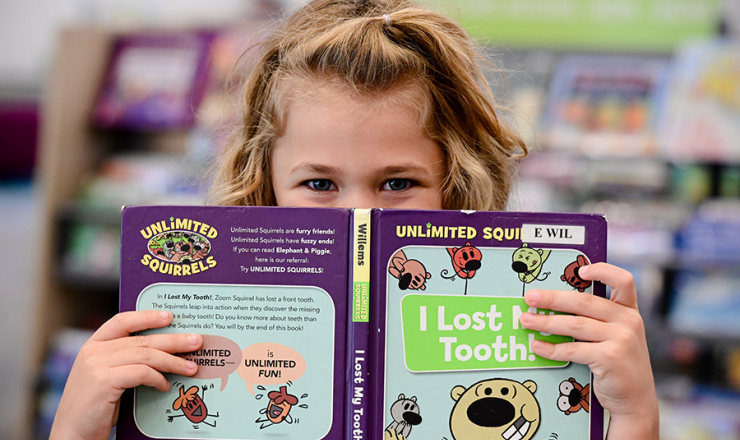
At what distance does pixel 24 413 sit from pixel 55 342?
0.36 m

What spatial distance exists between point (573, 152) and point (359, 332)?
6.85 feet

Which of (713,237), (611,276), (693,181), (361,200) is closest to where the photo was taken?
(611,276)

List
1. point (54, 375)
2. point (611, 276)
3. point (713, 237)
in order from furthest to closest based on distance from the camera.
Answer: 1. point (54, 375)
2. point (713, 237)
3. point (611, 276)

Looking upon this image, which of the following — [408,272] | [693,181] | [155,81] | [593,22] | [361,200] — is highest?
[593,22]

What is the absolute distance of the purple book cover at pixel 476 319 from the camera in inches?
33.1

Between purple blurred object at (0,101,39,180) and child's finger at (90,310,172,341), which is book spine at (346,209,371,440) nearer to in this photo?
child's finger at (90,310,172,341)

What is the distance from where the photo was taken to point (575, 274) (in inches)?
33.4

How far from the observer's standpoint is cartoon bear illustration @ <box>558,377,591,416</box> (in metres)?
0.85

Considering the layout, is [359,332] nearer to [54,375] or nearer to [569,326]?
[569,326]

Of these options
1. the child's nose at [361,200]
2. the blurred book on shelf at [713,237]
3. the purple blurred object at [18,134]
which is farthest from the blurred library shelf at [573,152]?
the purple blurred object at [18,134]

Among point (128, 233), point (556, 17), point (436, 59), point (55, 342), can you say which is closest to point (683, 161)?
point (556, 17)

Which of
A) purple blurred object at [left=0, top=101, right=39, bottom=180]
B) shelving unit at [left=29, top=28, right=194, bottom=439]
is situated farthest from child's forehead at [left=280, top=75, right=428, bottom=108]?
purple blurred object at [left=0, top=101, right=39, bottom=180]

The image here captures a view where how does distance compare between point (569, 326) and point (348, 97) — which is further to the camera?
point (348, 97)

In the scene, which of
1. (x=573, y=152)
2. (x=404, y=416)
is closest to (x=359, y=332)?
(x=404, y=416)
